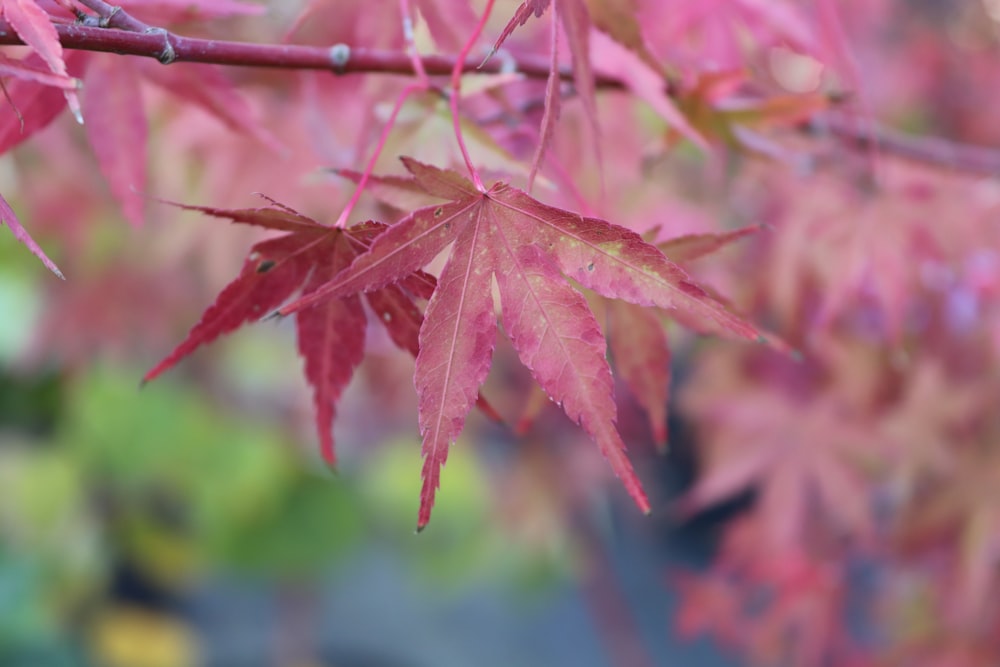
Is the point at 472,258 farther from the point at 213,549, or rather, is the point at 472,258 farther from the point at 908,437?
the point at 213,549

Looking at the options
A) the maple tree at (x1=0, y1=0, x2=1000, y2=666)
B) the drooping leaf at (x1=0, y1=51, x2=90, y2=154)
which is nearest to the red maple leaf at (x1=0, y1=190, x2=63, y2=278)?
the maple tree at (x1=0, y1=0, x2=1000, y2=666)

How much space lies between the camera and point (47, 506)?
91.4 inches

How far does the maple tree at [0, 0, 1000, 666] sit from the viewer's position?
1.18 feet

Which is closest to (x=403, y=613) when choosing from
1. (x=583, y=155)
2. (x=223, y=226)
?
(x=223, y=226)

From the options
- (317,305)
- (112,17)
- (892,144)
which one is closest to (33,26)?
(112,17)

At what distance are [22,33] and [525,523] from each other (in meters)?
1.43

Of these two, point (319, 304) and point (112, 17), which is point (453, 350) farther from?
point (112, 17)

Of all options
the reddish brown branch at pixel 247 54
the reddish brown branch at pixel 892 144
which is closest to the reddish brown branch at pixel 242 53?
the reddish brown branch at pixel 247 54

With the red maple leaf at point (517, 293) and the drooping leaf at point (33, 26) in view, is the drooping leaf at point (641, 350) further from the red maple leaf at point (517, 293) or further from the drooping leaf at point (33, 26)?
the drooping leaf at point (33, 26)

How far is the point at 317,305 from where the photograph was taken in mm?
392

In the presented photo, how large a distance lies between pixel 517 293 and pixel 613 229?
0.05m

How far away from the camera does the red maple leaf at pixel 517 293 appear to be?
342mm

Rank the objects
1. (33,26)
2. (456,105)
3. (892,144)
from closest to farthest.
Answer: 1. (33,26)
2. (456,105)
3. (892,144)

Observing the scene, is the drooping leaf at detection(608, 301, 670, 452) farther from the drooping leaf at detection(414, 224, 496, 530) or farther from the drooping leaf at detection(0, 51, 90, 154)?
the drooping leaf at detection(0, 51, 90, 154)
